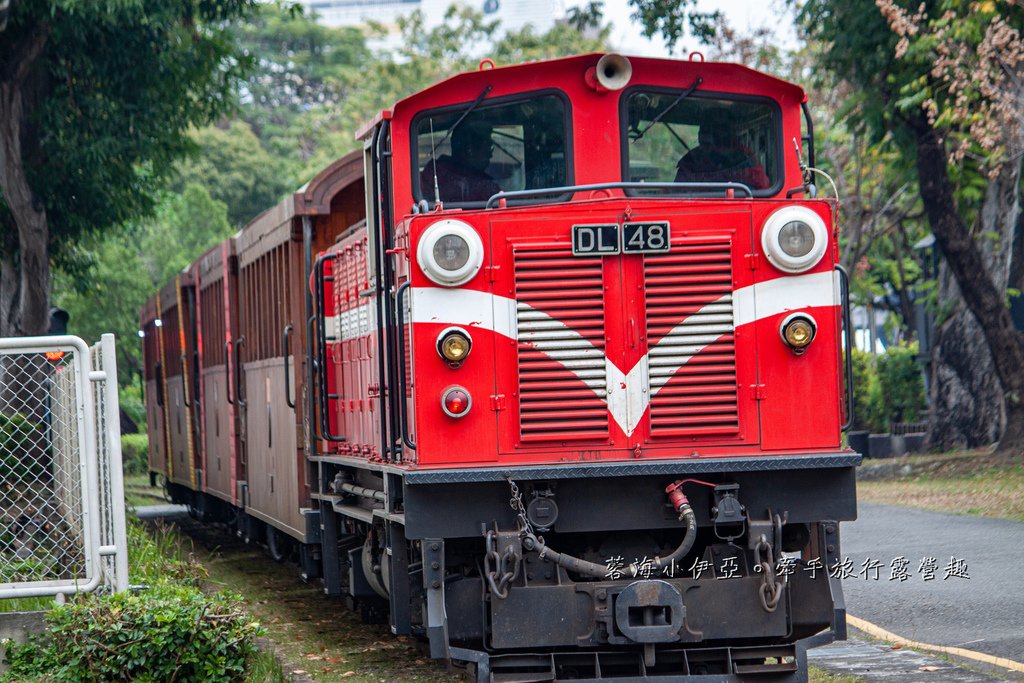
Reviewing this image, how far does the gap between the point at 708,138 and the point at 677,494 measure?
2.20 m

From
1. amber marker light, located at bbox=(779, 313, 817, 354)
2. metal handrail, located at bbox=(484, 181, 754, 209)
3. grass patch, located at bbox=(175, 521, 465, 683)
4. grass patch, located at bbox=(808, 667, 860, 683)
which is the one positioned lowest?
grass patch, located at bbox=(175, 521, 465, 683)

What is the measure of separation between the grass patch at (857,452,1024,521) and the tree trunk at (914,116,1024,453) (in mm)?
812

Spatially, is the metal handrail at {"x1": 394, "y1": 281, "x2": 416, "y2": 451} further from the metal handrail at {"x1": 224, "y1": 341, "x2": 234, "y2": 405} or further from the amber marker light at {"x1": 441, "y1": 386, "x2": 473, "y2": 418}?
the metal handrail at {"x1": 224, "y1": 341, "x2": 234, "y2": 405}

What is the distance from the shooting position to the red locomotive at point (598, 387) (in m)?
7.08

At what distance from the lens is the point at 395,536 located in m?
7.85

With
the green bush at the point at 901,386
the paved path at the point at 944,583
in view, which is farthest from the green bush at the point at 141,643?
the green bush at the point at 901,386

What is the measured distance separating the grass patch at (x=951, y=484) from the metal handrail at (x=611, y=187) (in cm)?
928

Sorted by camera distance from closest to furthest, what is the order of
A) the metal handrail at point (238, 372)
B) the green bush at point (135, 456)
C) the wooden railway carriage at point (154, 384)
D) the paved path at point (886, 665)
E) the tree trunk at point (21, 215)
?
the paved path at point (886, 665) → the metal handrail at point (238, 372) → the tree trunk at point (21, 215) → the wooden railway carriage at point (154, 384) → the green bush at point (135, 456)

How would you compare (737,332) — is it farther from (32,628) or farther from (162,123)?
(162,123)

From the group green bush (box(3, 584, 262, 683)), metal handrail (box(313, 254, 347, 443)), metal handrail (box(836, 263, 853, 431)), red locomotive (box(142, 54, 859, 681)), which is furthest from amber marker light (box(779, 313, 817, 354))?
Answer: metal handrail (box(313, 254, 347, 443))

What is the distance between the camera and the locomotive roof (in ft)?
25.5

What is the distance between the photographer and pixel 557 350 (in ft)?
23.8

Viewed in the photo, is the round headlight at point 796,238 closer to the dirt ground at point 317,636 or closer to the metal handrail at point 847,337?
the metal handrail at point 847,337

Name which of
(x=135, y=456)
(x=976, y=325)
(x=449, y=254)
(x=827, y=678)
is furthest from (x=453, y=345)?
(x=135, y=456)
